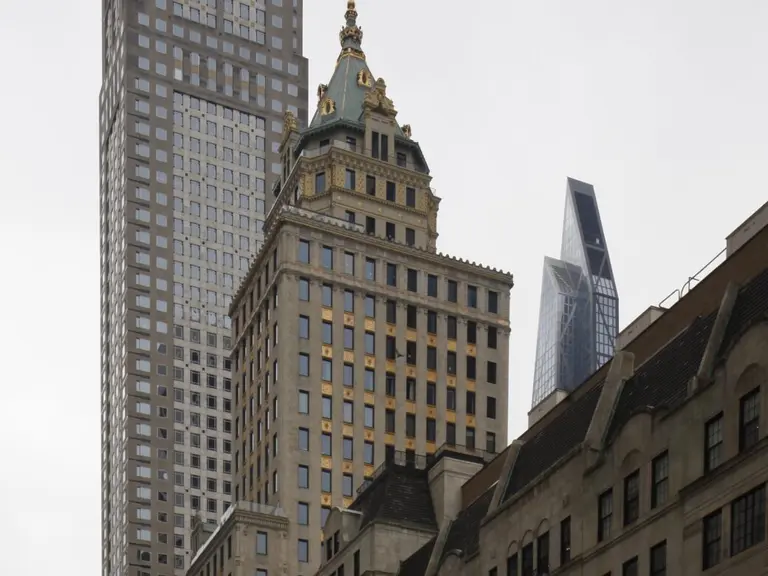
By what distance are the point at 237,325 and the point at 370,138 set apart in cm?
2253

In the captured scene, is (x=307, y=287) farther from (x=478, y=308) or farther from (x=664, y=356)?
(x=664, y=356)

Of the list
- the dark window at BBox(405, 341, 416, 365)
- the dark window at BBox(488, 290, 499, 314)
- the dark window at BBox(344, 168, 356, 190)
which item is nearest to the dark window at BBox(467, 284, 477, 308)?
the dark window at BBox(488, 290, 499, 314)

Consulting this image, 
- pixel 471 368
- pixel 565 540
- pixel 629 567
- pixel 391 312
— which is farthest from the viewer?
pixel 471 368

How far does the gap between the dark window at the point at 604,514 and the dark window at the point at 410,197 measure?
10200 cm

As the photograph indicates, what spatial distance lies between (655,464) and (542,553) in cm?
941

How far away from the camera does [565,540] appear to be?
60.3 meters

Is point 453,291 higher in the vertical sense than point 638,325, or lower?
higher

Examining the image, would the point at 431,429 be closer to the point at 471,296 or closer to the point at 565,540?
the point at 471,296

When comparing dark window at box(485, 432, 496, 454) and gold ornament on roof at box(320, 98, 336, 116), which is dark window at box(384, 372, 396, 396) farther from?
gold ornament on roof at box(320, 98, 336, 116)

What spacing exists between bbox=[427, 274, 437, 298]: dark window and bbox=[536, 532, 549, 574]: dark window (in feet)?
287

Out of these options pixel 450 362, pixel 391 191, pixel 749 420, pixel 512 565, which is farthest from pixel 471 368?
pixel 749 420

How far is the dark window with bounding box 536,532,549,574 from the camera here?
202 ft

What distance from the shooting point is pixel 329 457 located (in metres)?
137

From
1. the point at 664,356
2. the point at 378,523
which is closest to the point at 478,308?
the point at 378,523
